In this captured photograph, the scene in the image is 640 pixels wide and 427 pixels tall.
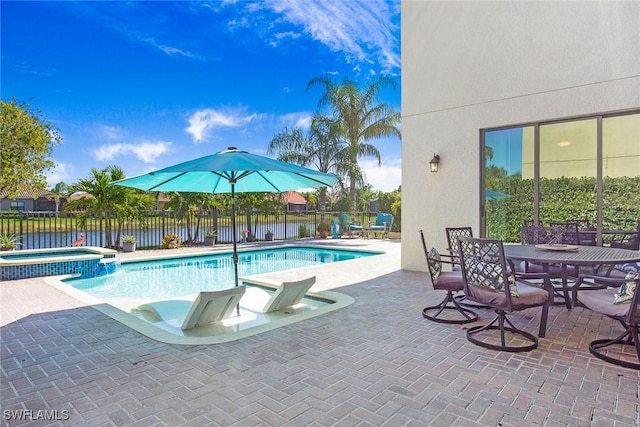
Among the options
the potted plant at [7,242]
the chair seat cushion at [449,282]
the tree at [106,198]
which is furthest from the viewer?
the tree at [106,198]

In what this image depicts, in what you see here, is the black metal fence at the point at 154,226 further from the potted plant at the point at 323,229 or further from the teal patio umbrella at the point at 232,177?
the teal patio umbrella at the point at 232,177

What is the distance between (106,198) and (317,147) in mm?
8261

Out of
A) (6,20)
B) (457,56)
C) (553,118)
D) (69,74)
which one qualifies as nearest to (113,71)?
(69,74)

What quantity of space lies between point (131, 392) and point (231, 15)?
15.4m

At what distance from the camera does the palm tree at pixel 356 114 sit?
15781mm

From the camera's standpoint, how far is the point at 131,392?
265cm

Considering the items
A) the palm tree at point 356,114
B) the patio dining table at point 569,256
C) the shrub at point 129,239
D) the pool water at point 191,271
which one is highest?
A: the palm tree at point 356,114

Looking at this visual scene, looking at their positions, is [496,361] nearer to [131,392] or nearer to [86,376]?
[131,392]

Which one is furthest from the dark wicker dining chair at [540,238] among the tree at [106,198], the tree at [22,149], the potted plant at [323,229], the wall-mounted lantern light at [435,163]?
the tree at [22,149]

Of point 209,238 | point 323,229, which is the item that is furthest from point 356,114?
point 209,238

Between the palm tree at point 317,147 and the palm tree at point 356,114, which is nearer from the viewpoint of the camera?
the palm tree at point 356,114

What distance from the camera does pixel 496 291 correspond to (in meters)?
3.48
